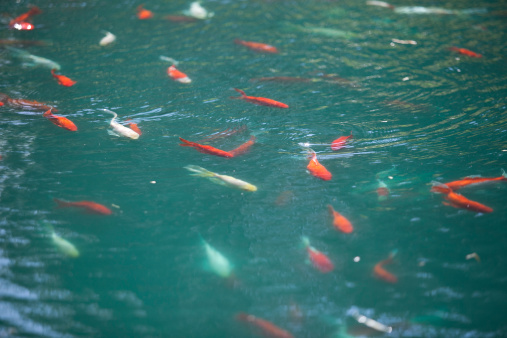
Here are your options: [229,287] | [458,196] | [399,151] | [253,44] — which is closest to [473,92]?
[399,151]

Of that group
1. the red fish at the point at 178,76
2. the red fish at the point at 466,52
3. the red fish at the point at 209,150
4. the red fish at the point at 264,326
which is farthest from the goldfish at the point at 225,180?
the red fish at the point at 466,52

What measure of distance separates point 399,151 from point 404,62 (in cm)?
235

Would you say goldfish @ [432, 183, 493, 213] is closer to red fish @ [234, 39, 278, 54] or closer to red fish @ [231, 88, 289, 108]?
red fish @ [231, 88, 289, 108]

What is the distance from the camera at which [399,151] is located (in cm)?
445

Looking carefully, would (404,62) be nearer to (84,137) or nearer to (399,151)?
(399,151)

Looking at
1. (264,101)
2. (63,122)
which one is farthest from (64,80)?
(264,101)

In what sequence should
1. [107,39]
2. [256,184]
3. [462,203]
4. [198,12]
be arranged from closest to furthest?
[462,203], [256,184], [107,39], [198,12]

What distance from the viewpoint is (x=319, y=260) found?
3.25 metres

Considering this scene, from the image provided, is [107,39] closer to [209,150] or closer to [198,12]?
[198,12]

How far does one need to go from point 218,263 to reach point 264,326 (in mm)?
666

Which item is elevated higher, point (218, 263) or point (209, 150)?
point (209, 150)

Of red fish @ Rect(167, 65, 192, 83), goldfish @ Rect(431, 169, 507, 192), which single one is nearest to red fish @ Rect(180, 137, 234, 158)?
red fish @ Rect(167, 65, 192, 83)

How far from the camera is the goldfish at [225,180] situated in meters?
3.85

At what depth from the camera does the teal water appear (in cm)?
294
